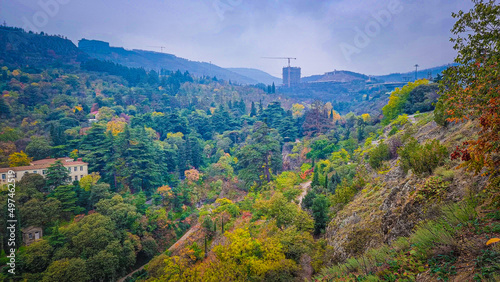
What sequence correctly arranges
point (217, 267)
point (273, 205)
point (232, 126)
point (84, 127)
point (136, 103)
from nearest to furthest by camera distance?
point (217, 267)
point (273, 205)
point (84, 127)
point (232, 126)
point (136, 103)

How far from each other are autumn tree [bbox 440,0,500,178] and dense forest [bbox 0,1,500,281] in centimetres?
4

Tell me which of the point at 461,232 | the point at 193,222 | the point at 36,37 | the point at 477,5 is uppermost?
the point at 36,37

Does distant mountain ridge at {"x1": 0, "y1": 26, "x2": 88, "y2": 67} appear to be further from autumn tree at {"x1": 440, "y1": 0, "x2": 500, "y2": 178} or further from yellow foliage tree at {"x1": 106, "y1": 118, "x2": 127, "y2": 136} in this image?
autumn tree at {"x1": 440, "y1": 0, "x2": 500, "y2": 178}

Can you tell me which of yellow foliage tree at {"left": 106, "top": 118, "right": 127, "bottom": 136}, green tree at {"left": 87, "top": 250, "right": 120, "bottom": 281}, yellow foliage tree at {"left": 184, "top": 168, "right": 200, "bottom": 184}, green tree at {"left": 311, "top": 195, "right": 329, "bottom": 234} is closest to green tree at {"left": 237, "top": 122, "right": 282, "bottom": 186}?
yellow foliage tree at {"left": 184, "top": 168, "right": 200, "bottom": 184}

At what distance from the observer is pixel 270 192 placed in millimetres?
29516

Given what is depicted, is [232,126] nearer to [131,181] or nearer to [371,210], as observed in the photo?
[131,181]

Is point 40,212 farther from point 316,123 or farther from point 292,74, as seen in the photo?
point 292,74

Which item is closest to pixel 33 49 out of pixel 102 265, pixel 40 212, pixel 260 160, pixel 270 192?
pixel 40 212

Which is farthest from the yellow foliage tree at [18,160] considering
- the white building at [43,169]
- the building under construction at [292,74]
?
the building under construction at [292,74]

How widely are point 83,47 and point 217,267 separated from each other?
696ft

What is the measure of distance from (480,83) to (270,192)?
83.7 ft

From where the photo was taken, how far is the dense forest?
534 centimetres

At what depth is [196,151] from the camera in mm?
47500

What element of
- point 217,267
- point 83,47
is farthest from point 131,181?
point 83,47
